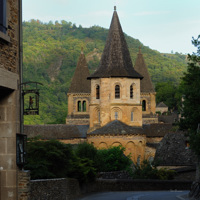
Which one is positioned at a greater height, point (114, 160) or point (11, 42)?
point (11, 42)

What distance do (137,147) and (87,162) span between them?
3603 centimetres

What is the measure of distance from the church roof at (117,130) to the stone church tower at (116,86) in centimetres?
215

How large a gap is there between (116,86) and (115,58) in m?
3.42

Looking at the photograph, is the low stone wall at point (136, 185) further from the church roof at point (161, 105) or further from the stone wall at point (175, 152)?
the church roof at point (161, 105)

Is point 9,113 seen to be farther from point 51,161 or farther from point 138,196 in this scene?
point 138,196

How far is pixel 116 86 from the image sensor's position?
68500 millimetres

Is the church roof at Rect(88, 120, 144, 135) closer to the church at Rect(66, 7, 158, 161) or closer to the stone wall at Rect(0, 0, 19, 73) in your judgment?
the church at Rect(66, 7, 158, 161)

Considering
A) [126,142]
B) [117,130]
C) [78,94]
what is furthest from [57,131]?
[126,142]

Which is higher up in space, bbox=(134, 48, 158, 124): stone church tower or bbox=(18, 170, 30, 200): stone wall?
bbox=(134, 48, 158, 124): stone church tower

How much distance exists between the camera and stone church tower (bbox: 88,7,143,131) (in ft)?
224

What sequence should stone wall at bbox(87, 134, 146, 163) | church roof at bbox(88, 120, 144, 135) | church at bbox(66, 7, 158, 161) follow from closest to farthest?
stone wall at bbox(87, 134, 146, 163)
church roof at bbox(88, 120, 144, 135)
church at bbox(66, 7, 158, 161)

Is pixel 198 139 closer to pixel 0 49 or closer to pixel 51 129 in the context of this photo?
pixel 0 49

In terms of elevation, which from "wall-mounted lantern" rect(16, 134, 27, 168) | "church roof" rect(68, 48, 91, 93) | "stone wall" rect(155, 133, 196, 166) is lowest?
"stone wall" rect(155, 133, 196, 166)

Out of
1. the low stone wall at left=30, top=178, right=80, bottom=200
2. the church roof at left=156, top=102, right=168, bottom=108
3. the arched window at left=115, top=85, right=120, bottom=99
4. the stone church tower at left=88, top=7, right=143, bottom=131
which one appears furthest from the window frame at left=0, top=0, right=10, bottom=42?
the church roof at left=156, top=102, right=168, bottom=108
